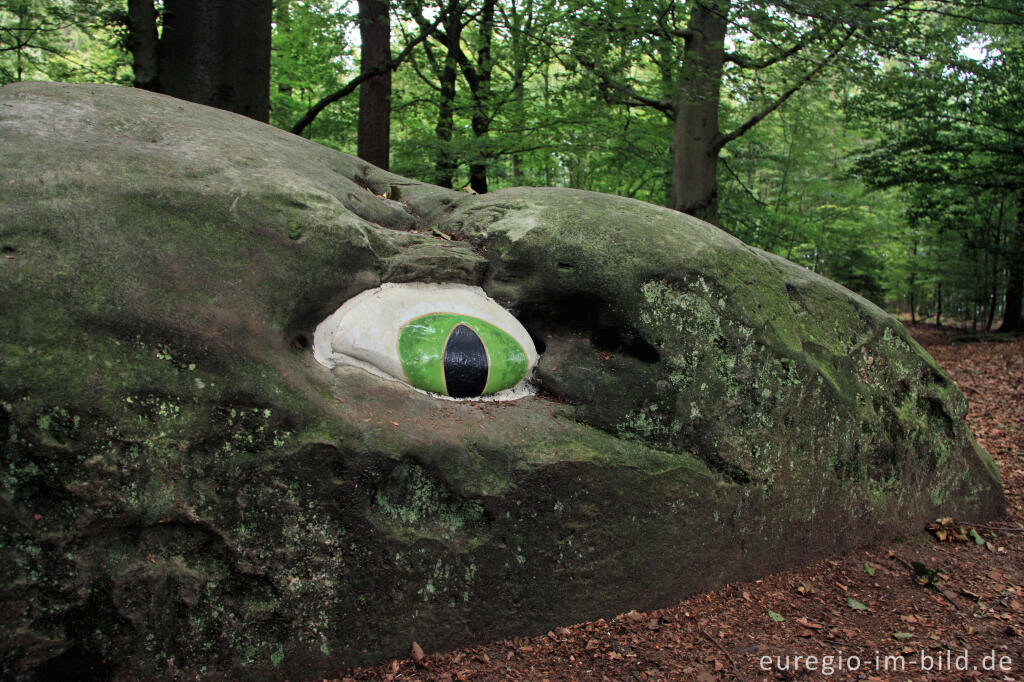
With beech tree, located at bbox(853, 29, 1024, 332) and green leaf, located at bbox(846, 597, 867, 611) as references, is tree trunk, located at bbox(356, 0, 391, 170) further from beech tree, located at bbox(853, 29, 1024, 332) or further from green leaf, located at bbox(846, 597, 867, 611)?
green leaf, located at bbox(846, 597, 867, 611)

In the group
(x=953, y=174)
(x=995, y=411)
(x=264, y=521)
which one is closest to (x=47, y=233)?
(x=264, y=521)

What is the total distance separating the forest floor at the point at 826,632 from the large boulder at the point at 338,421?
12 centimetres

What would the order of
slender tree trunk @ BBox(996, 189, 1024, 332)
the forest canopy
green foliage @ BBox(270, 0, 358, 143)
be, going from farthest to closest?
1. slender tree trunk @ BBox(996, 189, 1024, 332)
2. green foliage @ BBox(270, 0, 358, 143)
3. the forest canopy

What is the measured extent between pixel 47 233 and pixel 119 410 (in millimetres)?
787

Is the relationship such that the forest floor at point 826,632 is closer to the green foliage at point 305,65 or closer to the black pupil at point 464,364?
the black pupil at point 464,364

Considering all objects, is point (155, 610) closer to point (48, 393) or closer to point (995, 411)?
point (48, 393)

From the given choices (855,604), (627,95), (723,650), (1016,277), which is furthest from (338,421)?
(1016,277)

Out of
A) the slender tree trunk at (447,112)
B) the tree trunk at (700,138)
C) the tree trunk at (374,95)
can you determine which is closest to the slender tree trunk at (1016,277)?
the tree trunk at (700,138)

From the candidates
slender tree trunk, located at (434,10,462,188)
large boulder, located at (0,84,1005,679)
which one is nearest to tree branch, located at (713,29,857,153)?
slender tree trunk, located at (434,10,462,188)

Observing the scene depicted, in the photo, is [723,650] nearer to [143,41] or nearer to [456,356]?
[456,356]

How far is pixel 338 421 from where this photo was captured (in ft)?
9.22

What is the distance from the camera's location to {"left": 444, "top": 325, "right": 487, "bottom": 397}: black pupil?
3.33m

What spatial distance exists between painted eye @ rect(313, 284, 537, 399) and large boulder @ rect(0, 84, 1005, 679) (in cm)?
9

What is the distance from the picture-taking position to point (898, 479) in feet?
14.7
